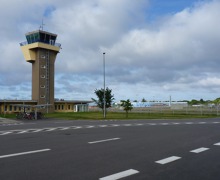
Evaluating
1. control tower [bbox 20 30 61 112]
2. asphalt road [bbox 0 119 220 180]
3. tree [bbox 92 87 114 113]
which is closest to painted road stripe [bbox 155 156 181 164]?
asphalt road [bbox 0 119 220 180]

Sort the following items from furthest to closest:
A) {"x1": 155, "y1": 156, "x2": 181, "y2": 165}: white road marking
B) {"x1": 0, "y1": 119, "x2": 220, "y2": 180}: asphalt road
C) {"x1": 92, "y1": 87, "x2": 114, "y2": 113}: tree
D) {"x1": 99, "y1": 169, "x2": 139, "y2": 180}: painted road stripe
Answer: {"x1": 92, "y1": 87, "x2": 114, "y2": 113}: tree → {"x1": 155, "y1": 156, "x2": 181, "y2": 165}: white road marking → {"x1": 0, "y1": 119, "x2": 220, "y2": 180}: asphalt road → {"x1": 99, "y1": 169, "x2": 139, "y2": 180}: painted road stripe

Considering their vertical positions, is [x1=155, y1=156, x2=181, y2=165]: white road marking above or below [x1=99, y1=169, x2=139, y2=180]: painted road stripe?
above

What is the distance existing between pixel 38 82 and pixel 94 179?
58725mm

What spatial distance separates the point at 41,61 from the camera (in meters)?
63.5

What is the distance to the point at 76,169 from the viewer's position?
685 centimetres

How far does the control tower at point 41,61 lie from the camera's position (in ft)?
205

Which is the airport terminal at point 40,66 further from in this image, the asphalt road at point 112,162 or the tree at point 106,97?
the asphalt road at point 112,162

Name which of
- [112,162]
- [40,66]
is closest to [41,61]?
[40,66]

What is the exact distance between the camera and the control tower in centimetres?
6259

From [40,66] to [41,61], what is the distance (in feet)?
4.19

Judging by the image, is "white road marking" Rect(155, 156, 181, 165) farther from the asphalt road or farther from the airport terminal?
the airport terminal

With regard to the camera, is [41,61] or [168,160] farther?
[41,61]

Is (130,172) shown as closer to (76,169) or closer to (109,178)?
(109,178)

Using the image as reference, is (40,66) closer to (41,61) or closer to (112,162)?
(41,61)
